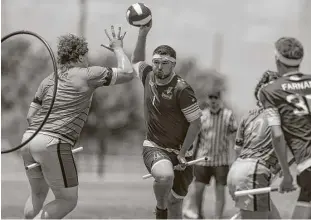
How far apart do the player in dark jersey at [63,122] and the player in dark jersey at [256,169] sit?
56.5 inches

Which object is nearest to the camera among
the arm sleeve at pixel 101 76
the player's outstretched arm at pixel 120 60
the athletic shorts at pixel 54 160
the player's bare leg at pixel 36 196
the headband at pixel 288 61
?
the headband at pixel 288 61

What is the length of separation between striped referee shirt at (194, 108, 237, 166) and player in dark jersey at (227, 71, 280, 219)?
463 centimetres

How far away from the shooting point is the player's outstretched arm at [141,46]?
1017 centimetres

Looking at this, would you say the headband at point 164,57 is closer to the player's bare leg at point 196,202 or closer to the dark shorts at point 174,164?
the dark shorts at point 174,164

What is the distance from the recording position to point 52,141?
9.04 meters

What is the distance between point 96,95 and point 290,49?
43.7 m

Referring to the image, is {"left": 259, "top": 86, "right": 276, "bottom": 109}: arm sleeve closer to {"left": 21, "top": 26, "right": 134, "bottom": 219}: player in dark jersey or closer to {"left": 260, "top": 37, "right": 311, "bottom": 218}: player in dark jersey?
{"left": 260, "top": 37, "right": 311, "bottom": 218}: player in dark jersey

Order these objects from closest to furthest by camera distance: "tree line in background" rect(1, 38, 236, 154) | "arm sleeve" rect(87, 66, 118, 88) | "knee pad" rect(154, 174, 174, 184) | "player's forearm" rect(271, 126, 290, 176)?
"player's forearm" rect(271, 126, 290, 176) → "arm sleeve" rect(87, 66, 118, 88) → "knee pad" rect(154, 174, 174, 184) → "tree line in background" rect(1, 38, 236, 154)

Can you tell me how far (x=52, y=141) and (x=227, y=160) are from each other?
5.47 meters

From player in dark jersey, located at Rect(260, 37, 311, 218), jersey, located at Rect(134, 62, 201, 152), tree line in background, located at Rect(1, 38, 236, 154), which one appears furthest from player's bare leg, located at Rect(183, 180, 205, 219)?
tree line in background, located at Rect(1, 38, 236, 154)

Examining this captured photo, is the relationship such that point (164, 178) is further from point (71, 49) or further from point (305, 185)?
point (305, 185)

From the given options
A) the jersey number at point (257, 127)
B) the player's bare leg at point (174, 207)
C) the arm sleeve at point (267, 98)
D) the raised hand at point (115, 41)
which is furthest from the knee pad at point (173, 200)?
the arm sleeve at point (267, 98)

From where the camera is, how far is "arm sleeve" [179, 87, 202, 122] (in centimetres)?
982

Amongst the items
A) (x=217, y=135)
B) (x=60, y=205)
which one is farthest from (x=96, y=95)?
(x=60, y=205)
